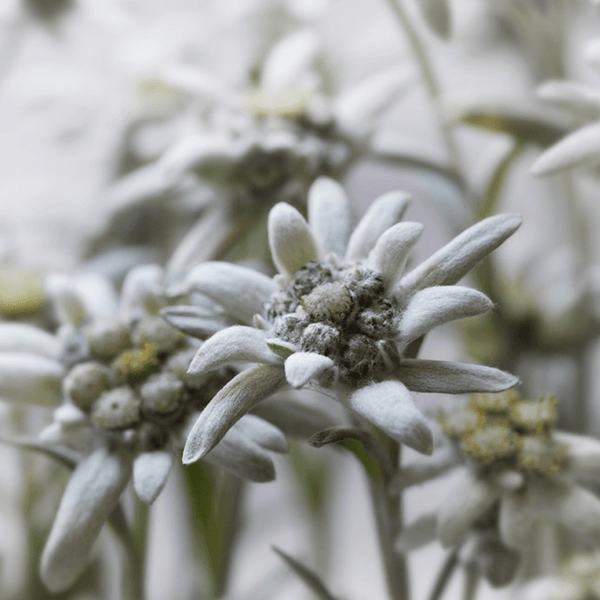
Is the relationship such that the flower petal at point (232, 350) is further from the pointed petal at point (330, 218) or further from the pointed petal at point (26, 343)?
the pointed petal at point (26, 343)

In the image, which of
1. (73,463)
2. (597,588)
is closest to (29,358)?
(73,463)

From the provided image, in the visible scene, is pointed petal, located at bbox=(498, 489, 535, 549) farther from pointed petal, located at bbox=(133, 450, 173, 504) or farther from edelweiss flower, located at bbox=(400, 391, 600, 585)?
pointed petal, located at bbox=(133, 450, 173, 504)

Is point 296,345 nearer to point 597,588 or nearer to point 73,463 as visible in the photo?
point 73,463

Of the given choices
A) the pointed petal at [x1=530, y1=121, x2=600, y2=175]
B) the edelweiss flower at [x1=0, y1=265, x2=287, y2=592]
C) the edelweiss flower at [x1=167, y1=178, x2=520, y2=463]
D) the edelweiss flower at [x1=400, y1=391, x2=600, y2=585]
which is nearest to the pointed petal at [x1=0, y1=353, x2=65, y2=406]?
the edelweiss flower at [x1=0, y1=265, x2=287, y2=592]

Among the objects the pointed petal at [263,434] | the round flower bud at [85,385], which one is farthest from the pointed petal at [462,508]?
the round flower bud at [85,385]

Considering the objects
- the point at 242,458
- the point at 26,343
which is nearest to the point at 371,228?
the point at 242,458

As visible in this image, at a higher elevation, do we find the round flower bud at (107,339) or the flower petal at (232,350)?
the flower petal at (232,350)
